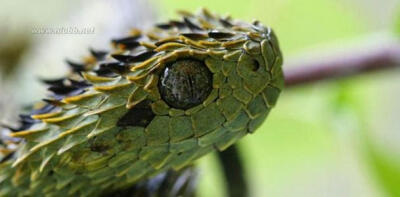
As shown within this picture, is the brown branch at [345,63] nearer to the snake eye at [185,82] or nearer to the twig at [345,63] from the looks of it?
the twig at [345,63]

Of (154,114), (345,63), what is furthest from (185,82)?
(345,63)

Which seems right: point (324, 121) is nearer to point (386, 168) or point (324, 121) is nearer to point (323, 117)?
point (323, 117)

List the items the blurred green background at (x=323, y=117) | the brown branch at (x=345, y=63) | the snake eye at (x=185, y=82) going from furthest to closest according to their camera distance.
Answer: the blurred green background at (x=323, y=117), the brown branch at (x=345, y=63), the snake eye at (x=185, y=82)

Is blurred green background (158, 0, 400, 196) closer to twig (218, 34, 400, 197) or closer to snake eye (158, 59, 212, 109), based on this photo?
twig (218, 34, 400, 197)

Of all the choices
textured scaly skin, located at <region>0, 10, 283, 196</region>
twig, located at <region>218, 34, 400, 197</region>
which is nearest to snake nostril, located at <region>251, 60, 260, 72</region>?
textured scaly skin, located at <region>0, 10, 283, 196</region>

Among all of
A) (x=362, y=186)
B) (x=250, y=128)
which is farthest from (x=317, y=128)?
(x=250, y=128)

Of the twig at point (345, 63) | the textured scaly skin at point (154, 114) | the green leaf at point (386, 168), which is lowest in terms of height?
the green leaf at point (386, 168)

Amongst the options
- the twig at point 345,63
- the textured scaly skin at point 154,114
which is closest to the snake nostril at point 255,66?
the textured scaly skin at point 154,114
